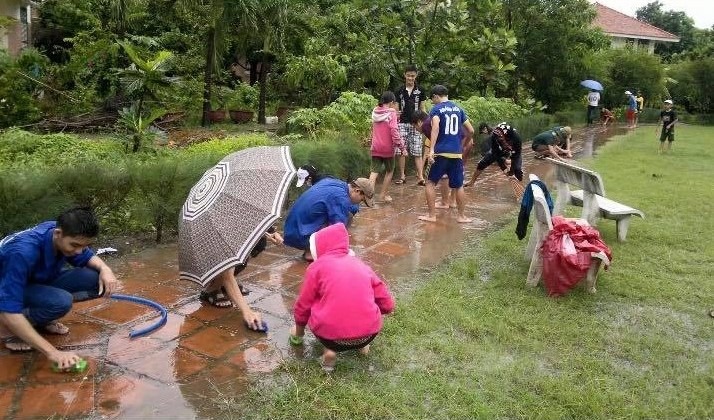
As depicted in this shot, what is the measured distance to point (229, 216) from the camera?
3928mm

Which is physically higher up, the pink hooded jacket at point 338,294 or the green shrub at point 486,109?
the green shrub at point 486,109

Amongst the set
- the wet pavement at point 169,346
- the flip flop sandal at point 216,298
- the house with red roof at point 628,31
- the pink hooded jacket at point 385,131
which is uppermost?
the house with red roof at point 628,31

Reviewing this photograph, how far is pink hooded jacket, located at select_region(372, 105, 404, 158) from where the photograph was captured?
8500mm

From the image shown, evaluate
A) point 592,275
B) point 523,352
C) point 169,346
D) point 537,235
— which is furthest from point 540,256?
point 169,346

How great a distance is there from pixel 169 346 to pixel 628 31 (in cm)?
4830

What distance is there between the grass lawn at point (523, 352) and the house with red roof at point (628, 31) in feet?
142

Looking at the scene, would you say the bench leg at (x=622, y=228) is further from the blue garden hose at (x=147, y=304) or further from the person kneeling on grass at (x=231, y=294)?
the blue garden hose at (x=147, y=304)

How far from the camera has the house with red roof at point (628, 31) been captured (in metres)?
44.9

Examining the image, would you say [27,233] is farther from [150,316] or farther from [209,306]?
[209,306]

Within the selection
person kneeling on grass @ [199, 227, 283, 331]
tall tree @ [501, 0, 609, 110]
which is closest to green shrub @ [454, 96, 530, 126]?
tall tree @ [501, 0, 609, 110]

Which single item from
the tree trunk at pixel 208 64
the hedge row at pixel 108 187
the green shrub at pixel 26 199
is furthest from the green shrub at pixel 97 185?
the tree trunk at pixel 208 64

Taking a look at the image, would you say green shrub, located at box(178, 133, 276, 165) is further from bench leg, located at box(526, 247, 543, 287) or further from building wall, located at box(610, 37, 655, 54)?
building wall, located at box(610, 37, 655, 54)

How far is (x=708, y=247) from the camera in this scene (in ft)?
22.2

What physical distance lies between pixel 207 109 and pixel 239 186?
1182 cm
